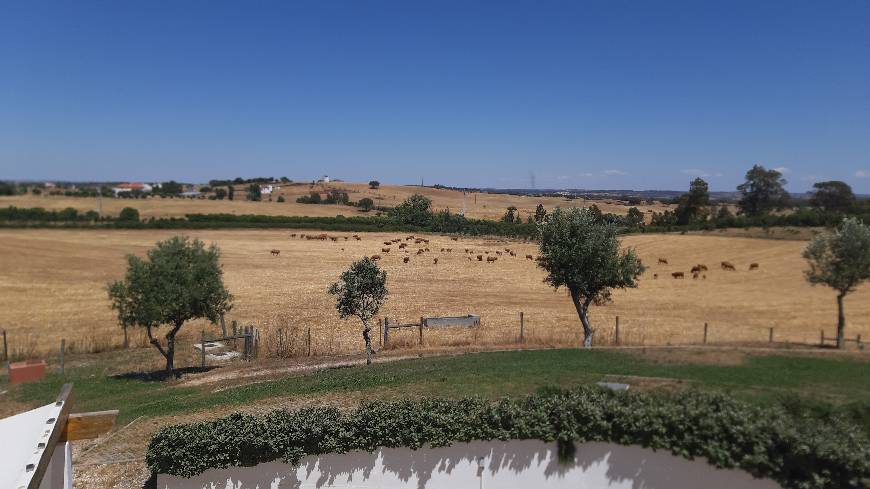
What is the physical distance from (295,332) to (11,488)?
21799 mm

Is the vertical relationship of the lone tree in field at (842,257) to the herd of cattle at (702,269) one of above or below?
above

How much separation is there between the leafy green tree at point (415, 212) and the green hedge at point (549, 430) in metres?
76.6

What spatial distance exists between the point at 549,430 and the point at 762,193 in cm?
7273

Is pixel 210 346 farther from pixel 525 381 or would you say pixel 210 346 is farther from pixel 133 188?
pixel 133 188

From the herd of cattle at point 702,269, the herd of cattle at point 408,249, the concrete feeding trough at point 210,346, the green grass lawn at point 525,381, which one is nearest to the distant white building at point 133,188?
the herd of cattle at point 408,249

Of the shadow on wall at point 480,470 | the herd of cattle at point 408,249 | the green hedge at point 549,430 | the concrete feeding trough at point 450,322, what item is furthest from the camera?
the herd of cattle at point 408,249

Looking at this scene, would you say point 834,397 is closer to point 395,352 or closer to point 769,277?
point 395,352

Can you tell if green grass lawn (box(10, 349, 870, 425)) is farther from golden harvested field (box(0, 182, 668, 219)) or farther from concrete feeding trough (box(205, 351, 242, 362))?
golden harvested field (box(0, 182, 668, 219))

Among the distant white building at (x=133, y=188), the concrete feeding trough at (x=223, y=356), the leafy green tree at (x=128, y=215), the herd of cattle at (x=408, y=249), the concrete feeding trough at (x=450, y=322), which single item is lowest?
the concrete feeding trough at (x=223, y=356)

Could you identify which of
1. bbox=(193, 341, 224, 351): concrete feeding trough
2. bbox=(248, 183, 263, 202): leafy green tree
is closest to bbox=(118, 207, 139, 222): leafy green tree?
bbox=(248, 183, 263, 202): leafy green tree

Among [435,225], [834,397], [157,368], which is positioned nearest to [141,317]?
[157,368]

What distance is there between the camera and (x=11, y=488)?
479 centimetres

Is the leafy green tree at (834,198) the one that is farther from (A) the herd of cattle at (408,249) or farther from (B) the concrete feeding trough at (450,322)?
(B) the concrete feeding trough at (450,322)

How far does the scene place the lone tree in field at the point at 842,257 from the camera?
21.7 m
